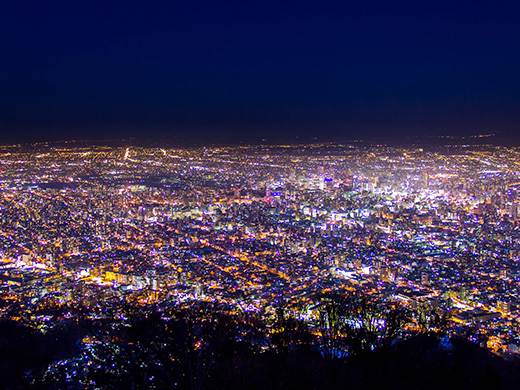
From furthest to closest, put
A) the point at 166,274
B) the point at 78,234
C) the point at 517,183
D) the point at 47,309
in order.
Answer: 1. the point at 517,183
2. the point at 78,234
3. the point at 166,274
4. the point at 47,309

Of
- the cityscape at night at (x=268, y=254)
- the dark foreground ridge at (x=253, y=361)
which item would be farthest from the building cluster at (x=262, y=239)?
the dark foreground ridge at (x=253, y=361)

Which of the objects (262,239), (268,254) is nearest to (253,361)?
(268,254)

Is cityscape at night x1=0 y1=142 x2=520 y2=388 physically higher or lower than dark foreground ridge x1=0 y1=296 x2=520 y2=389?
lower

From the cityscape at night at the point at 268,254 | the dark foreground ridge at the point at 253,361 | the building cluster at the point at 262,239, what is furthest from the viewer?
the building cluster at the point at 262,239

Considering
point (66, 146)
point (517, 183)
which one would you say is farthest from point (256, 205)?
point (66, 146)

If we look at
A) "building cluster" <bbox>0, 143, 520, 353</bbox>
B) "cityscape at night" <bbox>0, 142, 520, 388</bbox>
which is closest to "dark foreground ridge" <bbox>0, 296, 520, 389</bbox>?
"cityscape at night" <bbox>0, 142, 520, 388</bbox>

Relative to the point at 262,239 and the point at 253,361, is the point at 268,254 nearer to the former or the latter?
the point at 262,239

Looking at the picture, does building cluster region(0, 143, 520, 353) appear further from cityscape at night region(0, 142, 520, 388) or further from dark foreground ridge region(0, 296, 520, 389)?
dark foreground ridge region(0, 296, 520, 389)

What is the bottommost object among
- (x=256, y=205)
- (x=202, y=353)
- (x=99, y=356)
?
(x=256, y=205)

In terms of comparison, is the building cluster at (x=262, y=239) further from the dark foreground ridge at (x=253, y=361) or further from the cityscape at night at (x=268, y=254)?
Answer: the dark foreground ridge at (x=253, y=361)

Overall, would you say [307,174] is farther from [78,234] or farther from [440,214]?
[78,234]

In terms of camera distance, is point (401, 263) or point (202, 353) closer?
point (202, 353)
